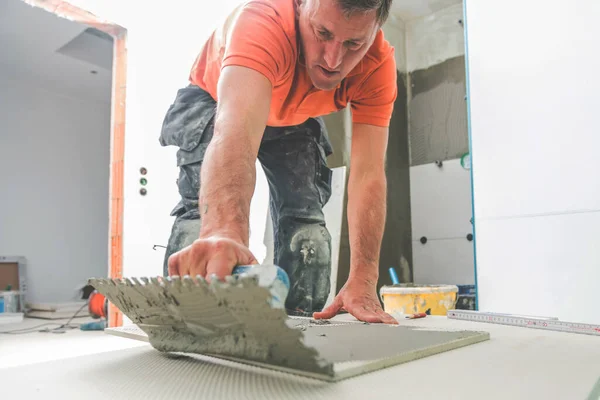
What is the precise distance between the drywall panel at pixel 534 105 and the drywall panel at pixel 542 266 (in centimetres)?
4

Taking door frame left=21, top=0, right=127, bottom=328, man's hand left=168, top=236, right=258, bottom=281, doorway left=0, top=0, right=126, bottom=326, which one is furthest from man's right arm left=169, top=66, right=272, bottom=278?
doorway left=0, top=0, right=126, bottom=326

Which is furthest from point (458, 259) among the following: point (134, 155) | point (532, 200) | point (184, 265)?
point (184, 265)

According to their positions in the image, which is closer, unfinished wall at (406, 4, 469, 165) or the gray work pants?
the gray work pants

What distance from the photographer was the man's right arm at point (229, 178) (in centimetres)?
71

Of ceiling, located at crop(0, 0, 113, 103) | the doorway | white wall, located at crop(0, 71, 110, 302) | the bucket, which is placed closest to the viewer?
the bucket

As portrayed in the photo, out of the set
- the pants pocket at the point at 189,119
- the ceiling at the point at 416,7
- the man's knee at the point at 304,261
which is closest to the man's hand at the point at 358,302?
the man's knee at the point at 304,261

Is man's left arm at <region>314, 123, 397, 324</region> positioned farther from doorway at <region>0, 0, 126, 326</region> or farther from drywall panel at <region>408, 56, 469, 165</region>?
doorway at <region>0, 0, 126, 326</region>

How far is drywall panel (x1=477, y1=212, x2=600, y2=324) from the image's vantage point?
189 cm

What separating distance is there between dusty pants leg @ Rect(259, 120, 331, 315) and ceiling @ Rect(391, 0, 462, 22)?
2.73 metres

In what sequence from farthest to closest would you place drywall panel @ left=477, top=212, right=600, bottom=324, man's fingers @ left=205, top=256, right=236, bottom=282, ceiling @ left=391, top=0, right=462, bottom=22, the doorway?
the doorway → ceiling @ left=391, top=0, right=462, bottom=22 → drywall panel @ left=477, top=212, right=600, bottom=324 → man's fingers @ left=205, top=256, right=236, bottom=282

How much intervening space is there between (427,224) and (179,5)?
2.55 meters

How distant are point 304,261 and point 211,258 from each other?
3.01ft

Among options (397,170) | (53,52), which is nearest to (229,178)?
(397,170)

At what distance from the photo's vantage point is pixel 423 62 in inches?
159
